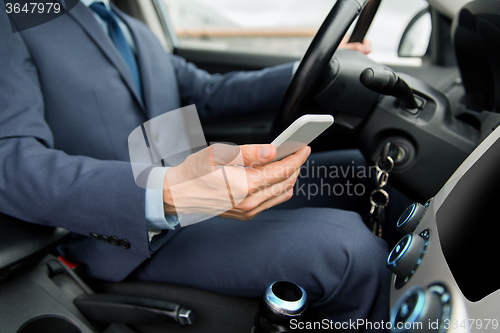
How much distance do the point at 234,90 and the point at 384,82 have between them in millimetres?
547

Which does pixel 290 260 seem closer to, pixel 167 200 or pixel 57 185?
pixel 167 200

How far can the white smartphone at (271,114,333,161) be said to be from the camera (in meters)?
0.43

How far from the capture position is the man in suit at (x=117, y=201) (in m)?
0.52

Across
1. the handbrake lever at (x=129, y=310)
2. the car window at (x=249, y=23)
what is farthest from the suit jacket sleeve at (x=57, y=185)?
the car window at (x=249, y=23)

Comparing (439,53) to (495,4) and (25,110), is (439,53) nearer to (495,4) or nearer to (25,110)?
(495,4)

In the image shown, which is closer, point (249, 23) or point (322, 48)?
point (322, 48)

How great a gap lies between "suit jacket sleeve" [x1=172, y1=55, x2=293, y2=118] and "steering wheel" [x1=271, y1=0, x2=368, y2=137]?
1.12 ft

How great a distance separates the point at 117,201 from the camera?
52 centimetres

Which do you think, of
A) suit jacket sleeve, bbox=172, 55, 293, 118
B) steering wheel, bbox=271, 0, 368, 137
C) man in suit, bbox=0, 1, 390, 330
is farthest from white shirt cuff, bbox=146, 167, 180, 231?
suit jacket sleeve, bbox=172, 55, 293, 118

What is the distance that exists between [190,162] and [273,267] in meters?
0.25

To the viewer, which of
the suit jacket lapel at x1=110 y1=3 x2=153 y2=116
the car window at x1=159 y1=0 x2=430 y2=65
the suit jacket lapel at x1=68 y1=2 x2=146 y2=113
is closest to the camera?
the suit jacket lapel at x1=68 y1=2 x2=146 y2=113

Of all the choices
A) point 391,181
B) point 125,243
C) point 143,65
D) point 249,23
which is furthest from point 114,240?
point 249,23

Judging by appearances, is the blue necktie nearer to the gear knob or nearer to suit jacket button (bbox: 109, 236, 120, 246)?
suit jacket button (bbox: 109, 236, 120, 246)

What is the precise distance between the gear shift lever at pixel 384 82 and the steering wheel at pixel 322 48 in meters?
0.07
